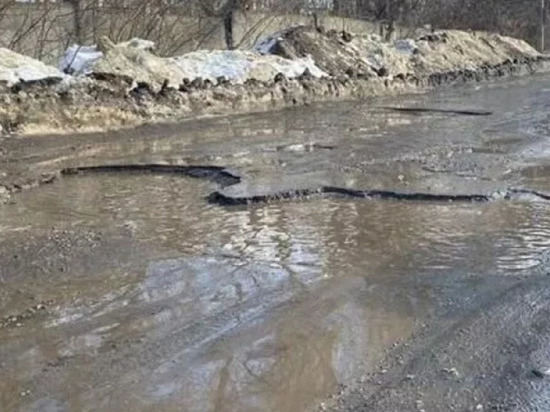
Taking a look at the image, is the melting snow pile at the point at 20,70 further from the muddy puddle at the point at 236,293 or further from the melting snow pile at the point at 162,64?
the muddy puddle at the point at 236,293

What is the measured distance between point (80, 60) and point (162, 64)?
174cm

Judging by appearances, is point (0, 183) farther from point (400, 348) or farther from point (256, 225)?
point (400, 348)

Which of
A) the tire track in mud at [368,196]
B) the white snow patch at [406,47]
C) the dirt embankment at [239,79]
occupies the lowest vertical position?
the tire track in mud at [368,196]

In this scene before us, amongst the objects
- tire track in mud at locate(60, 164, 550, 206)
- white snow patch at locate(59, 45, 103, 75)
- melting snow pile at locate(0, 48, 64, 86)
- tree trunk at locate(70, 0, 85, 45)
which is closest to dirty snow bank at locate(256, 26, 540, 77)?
tree trunk at locate(70, 0, 85, 45)

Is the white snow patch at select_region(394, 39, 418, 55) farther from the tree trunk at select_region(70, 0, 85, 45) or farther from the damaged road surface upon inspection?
the damaged road surface

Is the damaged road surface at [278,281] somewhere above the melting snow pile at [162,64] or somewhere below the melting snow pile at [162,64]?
below

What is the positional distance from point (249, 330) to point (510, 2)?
39.0 metres

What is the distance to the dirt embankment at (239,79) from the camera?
1520cm

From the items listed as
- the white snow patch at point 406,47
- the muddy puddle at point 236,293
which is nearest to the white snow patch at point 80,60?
the muddy puddle at point 236,293

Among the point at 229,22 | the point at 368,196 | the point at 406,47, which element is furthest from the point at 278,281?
the point at 406,47

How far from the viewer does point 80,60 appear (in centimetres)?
1792

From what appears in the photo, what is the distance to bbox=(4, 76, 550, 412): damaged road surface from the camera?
412 cm

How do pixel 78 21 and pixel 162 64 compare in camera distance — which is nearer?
pixel 162 64

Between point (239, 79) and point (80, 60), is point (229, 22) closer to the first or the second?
point (239, 79)
